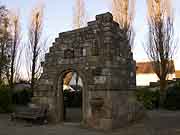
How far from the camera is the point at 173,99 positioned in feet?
62.4

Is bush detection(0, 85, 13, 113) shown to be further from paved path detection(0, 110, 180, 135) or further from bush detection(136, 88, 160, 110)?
bush detection(136, 88, 160, 110)

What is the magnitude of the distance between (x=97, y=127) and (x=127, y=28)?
14159 millimetres

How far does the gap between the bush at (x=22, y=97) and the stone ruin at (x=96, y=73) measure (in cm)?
1074

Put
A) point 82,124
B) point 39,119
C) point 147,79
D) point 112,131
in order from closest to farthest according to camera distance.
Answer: point 112,131, point 82,124, point 39,119, point 147,79

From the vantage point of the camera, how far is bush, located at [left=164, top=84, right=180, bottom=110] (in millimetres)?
18828

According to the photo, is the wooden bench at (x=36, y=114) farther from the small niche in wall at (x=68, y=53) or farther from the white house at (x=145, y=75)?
the white house at (x=145, y=75)

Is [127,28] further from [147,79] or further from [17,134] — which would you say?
[147,79]

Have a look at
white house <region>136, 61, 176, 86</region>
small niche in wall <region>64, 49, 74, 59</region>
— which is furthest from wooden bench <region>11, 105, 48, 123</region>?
white house <region>136, 61, 176, 86</region>

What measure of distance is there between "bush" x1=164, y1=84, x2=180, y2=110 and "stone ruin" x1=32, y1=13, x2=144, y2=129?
7016mm

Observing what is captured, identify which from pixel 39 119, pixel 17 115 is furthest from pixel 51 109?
pixel 17 115

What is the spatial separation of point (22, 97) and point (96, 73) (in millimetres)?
13652

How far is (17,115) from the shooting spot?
12828mm

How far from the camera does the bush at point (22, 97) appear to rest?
2336cm

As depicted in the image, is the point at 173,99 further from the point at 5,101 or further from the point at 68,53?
the point at 5,101
